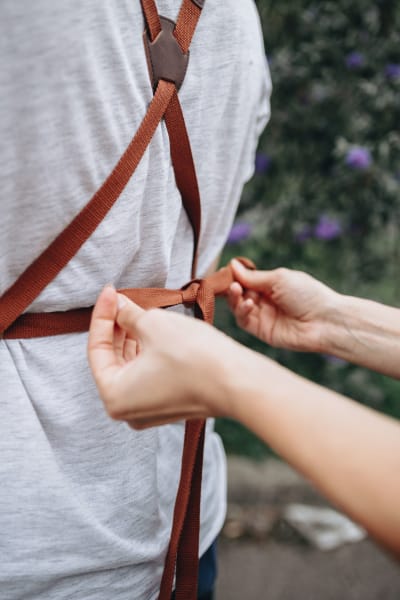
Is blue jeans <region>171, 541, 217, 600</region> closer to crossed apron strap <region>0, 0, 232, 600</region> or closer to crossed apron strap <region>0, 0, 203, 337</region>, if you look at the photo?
crossed apron strap <region>0, 0, 232, 600</region>

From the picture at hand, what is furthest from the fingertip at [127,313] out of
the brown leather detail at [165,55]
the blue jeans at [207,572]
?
the blue jeans at [207,572]

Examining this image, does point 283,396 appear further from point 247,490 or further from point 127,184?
point 247,490

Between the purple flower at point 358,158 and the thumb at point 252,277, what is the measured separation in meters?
1.30

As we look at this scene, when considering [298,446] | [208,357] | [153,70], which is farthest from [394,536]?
[153,70]

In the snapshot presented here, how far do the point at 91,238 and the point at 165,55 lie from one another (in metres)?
0.28

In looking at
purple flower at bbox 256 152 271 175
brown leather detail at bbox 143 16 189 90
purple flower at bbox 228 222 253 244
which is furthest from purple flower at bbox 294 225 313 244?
brown leather detail at bbox 143 16 189 90

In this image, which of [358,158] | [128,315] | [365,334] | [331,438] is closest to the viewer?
[331,438]

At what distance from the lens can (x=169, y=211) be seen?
3.23 feet

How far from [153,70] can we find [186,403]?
1.52 feet

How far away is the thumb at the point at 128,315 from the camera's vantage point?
0.80m

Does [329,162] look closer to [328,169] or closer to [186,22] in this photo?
[328,169]

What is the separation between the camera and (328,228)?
2639mm

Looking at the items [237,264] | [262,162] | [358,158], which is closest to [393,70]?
[358,158]

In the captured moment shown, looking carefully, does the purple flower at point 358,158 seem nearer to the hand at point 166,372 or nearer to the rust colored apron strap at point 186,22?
the rust colored apron strap at point 186,22
